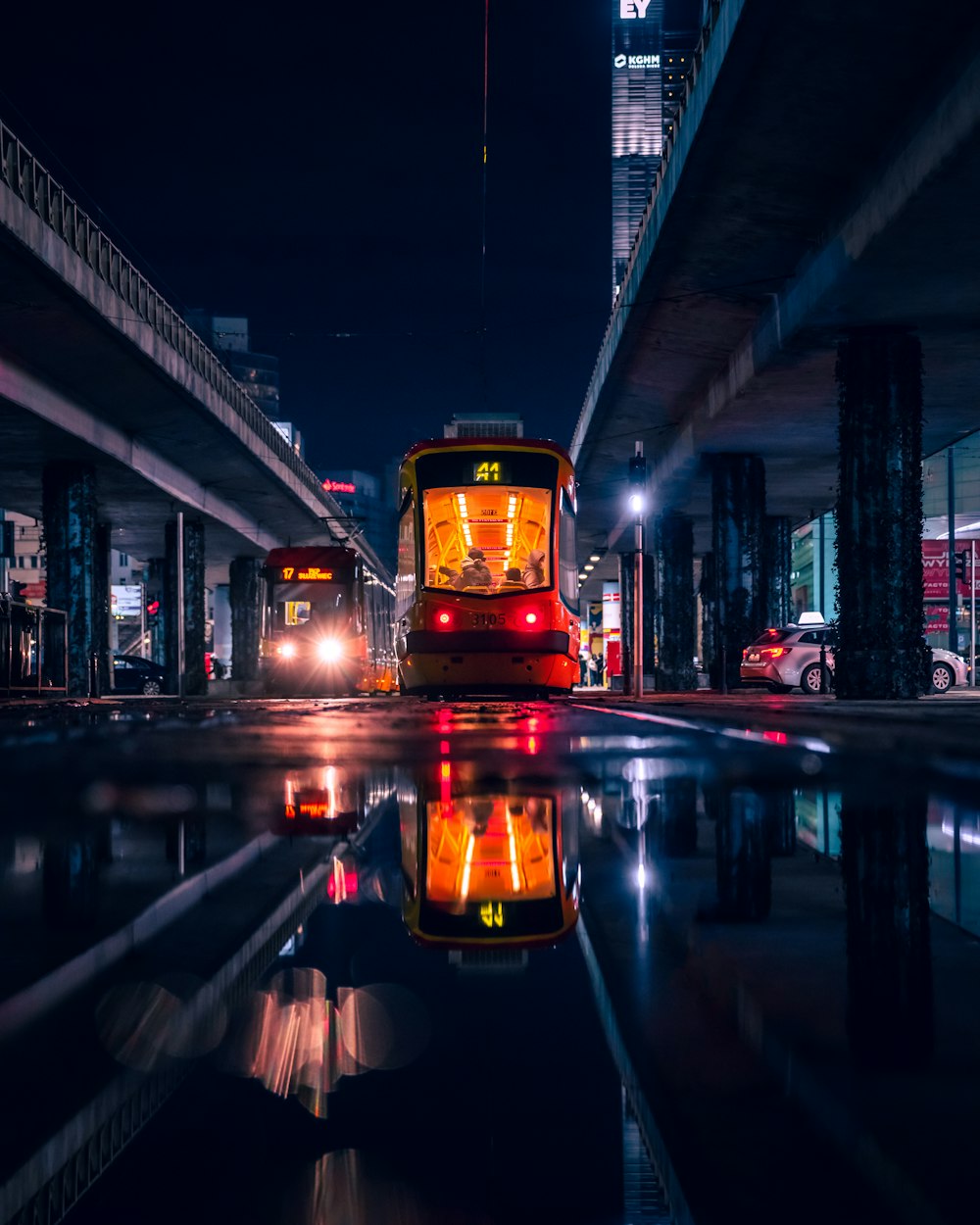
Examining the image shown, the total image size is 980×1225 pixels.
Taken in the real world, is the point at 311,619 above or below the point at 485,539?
below

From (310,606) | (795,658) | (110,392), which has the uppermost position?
(110,392)

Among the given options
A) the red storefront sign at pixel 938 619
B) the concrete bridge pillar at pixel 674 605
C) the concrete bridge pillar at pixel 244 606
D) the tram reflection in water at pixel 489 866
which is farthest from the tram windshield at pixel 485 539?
the concrete bridge pillar at pixel 244 606

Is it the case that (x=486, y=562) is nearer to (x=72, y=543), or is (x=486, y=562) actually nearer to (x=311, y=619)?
(x=311, y=619)

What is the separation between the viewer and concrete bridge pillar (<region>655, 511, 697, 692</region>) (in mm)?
50688

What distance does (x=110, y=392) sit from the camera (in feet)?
113

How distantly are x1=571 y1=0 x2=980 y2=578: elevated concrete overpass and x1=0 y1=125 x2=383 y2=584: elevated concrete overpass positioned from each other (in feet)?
31.8

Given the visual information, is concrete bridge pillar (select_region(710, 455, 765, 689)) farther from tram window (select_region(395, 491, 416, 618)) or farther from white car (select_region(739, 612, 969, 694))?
tram window (select_region(395, 491, 416, 618))

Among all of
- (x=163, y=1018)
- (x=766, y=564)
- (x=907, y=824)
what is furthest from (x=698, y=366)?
(x=163, y=1018)

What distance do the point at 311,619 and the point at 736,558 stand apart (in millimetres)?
11380

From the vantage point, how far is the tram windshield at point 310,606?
4016cm

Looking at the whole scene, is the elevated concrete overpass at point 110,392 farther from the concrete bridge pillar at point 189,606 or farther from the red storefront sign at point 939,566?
the red storefront sign at point 939,566

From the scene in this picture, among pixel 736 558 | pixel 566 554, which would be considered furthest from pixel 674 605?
pixel 566 554

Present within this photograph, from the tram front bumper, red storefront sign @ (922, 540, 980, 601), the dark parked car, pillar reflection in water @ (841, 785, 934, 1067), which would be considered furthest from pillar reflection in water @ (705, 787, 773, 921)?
the dark parked car

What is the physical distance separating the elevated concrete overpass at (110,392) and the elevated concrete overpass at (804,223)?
9678 millimetres
